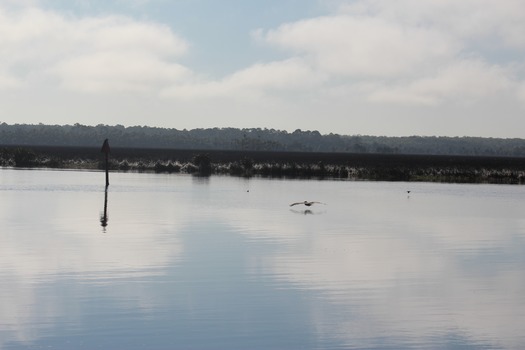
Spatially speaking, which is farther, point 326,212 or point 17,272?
point 326,212

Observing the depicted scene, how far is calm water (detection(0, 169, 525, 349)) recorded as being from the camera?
16.2 meters

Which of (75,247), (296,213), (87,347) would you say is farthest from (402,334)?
(296,213)

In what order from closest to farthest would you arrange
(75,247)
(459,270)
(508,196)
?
(459,270)
(75,247)
(508,196)

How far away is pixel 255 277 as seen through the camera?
22.4 meters

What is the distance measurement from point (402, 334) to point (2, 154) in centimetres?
9425

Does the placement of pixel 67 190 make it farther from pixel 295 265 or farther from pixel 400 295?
pixel 400 295

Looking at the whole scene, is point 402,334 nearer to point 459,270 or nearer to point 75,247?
point 459,270

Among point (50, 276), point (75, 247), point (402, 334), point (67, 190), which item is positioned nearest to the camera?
point (402, 334)

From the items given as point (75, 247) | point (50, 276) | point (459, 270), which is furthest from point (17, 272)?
point (459, 270)

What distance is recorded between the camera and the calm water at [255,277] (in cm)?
1616

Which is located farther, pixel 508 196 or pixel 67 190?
pixel 508 196

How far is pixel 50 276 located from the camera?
21719 mm

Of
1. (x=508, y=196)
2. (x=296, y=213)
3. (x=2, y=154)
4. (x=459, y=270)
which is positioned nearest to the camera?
(x=459, y=270)

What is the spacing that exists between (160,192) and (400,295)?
36005 millimetres
